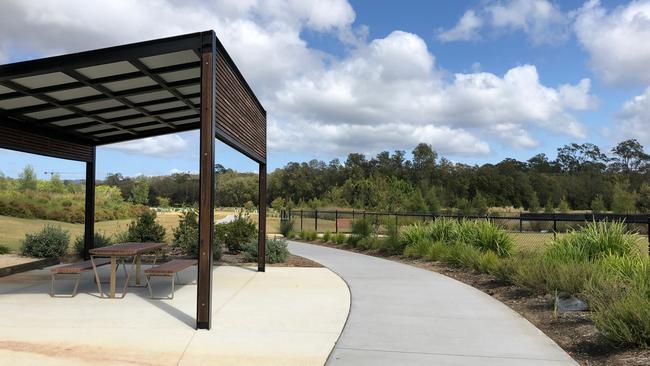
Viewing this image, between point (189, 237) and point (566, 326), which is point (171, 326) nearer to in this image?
point (566, 326)

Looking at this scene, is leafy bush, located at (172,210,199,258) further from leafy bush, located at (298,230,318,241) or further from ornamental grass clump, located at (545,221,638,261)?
ornamental grass clump, located at (545,221,638,261)

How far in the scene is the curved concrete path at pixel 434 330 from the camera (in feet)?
18.9

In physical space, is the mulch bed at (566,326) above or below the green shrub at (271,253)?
below

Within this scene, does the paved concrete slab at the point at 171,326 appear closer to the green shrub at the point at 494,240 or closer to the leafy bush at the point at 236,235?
the green shrub at the point at 494,240

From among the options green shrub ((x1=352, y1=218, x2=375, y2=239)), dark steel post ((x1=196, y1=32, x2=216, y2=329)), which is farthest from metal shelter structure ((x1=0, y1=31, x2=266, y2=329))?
green shrub ((x1=352, y1=218, x2=375, y2=239))

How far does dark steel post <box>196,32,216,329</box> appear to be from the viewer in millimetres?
6977

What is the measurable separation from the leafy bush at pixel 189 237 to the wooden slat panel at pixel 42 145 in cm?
359

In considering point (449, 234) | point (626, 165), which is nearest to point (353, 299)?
point (449, 234)

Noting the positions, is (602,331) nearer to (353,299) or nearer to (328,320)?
(328,320)

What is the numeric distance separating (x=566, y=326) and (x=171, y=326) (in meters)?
5.26

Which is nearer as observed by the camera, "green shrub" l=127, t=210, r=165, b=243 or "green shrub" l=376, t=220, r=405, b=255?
"green shrub" l=127, t=210, r=165, b=243

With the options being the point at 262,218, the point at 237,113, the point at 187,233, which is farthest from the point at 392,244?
the point at 237,113

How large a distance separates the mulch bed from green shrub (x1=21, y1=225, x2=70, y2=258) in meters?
10.5

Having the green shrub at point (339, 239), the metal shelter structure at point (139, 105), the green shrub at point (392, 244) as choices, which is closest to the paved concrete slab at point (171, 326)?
the metal shelter structure at point (139, 105)
